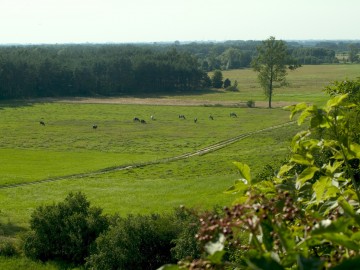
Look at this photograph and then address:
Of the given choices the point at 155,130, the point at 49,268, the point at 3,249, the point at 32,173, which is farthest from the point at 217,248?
the point at 155,130

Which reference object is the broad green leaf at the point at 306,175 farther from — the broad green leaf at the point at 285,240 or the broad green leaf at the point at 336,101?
the broad green leaf at the point at 285,240

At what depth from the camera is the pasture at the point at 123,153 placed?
1341 inches

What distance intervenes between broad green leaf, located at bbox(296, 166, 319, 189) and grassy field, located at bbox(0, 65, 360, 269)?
938 centimetres

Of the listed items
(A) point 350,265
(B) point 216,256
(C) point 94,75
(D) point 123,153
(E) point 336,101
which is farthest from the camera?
(C) point 94,75

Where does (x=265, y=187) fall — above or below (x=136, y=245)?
above

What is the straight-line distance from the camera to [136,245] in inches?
773

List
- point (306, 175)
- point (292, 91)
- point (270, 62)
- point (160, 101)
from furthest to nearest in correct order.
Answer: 1. point (292, 91)
2. point (160, 101)
3. point (270, 62)
4. point (306, 175)

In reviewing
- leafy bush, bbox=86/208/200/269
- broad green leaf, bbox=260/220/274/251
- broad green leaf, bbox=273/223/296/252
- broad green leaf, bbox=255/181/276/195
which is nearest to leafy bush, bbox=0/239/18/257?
leafy bush, bbox=86/208/200/269

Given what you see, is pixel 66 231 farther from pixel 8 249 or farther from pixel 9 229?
pixel 9 229

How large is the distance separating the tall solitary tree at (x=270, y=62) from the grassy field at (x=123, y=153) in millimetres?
7213

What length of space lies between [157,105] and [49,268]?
74.3 meters

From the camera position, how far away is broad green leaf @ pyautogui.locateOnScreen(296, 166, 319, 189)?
129 inches

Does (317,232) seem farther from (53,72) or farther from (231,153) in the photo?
(53,72)

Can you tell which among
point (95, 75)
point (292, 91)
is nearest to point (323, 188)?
point (292, 91)
